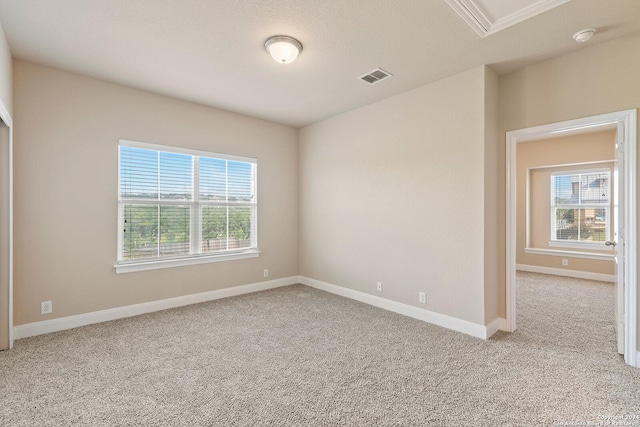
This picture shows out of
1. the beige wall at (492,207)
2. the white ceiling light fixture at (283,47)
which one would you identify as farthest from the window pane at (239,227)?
the beige wall at (492,207)

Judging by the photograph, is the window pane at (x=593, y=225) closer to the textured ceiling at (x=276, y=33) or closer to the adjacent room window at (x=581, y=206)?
the adjacent room window at (x=581, y=206)

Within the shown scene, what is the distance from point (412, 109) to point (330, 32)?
62.6 inches

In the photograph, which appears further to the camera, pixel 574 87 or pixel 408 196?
pixel 408 196

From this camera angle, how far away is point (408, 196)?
375 centimetres

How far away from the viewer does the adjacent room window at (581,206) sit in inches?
221

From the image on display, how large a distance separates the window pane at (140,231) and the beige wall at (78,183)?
0.48 feet

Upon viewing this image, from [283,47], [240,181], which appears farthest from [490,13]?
[240,181]

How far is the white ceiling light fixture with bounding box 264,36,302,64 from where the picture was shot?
101 inches

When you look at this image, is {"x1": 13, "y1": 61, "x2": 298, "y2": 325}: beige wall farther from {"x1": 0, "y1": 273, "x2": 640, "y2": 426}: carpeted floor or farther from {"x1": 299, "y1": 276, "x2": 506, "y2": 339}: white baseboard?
{"x1": 299, "y1": 276, "x2": 506, "y2": 339}: white baseboard

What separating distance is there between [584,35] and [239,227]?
177 inches

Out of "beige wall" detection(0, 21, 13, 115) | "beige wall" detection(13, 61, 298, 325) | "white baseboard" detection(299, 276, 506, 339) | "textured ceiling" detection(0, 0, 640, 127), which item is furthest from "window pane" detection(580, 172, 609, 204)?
"beige wall" detection(0, 21, 13, 115)

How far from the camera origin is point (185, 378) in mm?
2287

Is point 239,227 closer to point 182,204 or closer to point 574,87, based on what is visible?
point 182,204

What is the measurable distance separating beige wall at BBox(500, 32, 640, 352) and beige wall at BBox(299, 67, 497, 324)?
1.03 ft
